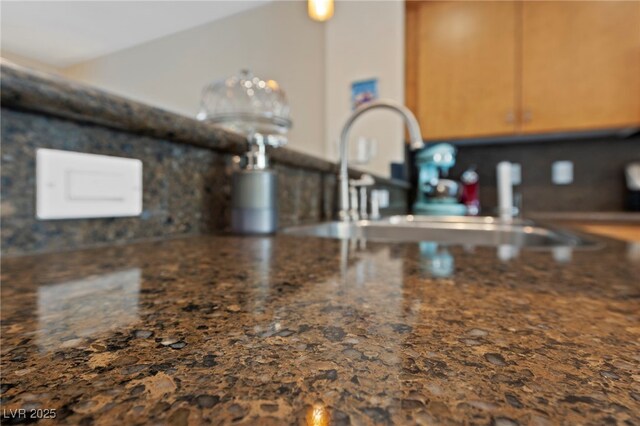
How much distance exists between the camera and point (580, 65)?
1799 millimetres

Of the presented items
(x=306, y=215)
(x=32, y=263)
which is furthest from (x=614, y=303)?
(x=306, y=215)

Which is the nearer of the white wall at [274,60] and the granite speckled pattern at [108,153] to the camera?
the granite speckled pattern at [108,153]

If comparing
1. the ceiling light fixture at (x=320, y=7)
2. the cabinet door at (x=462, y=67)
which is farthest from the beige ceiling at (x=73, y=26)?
the cabinet door at (x=462, y=67)

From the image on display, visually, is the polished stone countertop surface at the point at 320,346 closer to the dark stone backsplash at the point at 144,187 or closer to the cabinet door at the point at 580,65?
the dark stone backsplash at the point at 144,187

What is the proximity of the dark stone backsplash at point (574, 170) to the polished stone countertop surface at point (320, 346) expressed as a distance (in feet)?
7.06

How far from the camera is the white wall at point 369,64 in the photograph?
2.06 metres

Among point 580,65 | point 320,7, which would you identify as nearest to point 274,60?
point 320,7

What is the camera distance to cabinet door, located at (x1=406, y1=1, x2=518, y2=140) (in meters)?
1.94

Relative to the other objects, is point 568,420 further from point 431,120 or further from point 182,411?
point 431,120

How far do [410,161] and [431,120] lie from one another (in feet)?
1.09

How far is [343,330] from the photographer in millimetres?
181

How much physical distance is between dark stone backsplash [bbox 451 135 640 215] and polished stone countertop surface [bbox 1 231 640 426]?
2.15 meters

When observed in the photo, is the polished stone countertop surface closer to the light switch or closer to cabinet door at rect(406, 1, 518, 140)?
cabinet door at rect(406, 1, 518, 140)

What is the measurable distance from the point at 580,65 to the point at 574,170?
24.0 inches
